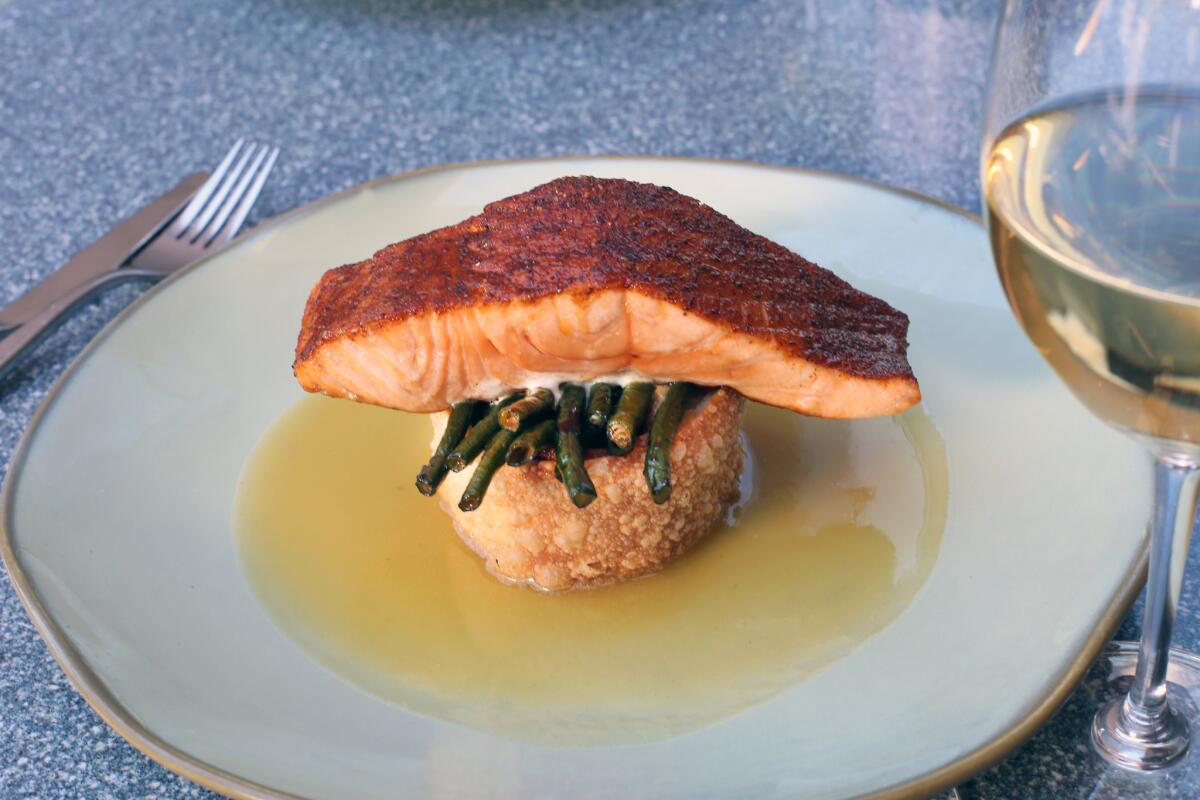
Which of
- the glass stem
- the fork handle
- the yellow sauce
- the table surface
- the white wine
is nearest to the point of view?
the white wine

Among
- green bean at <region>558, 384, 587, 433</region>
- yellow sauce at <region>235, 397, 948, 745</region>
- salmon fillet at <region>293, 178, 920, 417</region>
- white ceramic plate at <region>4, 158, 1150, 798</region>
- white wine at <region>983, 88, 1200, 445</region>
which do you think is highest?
white wine at <region>983, 88, 1200, 445</region>

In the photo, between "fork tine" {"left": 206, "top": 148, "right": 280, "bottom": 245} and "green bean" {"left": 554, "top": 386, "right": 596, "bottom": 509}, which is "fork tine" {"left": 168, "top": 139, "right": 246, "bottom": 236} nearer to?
"fork tine" {"left": 206, "top": 148, "right": 280, "bottom": 245}

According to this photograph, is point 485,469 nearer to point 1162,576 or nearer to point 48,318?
point 1162,576

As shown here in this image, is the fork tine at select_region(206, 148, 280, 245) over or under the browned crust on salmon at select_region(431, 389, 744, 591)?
over

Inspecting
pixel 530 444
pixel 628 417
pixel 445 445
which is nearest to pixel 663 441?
pixel 628 417

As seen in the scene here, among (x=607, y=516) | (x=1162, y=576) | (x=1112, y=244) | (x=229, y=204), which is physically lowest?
(x=607, y=516)

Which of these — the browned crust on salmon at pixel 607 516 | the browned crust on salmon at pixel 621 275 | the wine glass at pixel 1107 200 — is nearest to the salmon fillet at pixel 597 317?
the browned crust on salmon at pixel 621 275

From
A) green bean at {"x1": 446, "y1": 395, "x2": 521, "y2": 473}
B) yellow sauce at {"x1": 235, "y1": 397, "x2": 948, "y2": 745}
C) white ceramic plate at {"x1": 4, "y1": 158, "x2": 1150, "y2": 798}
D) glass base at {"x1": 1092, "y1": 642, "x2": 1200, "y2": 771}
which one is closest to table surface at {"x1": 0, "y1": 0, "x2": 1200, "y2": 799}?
white ceramic plate at {"x1": 4, "y1": 158, "x2": 1150, "y2": 798}
